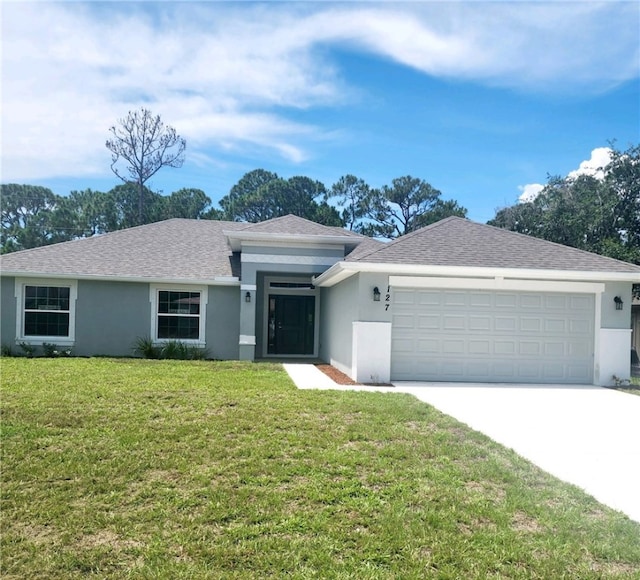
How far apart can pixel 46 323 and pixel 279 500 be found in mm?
13076

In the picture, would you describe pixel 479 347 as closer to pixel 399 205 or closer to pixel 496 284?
pixel 496 284

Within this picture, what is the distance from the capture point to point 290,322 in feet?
54.4

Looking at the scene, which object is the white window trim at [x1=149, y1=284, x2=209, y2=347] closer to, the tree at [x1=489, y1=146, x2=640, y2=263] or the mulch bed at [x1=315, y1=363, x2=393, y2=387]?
the mulch bed at [x1=315, y1=363, x2=393, y2=387]

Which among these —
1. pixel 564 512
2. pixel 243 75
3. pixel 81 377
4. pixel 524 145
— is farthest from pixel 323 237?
pixel 564 512

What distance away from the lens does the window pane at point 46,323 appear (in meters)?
14.6

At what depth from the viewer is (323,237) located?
47.4ft

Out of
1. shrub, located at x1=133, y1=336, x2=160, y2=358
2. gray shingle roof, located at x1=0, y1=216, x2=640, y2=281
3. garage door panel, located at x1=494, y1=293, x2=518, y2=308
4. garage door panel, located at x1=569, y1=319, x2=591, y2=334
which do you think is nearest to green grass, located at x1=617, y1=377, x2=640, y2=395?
garage door panel, located at x1=569, y1=319, x2=591, y2=334

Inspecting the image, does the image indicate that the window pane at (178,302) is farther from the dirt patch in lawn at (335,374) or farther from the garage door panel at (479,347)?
the garage door panel at (479,347)

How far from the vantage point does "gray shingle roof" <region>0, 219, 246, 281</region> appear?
14648 millimetres

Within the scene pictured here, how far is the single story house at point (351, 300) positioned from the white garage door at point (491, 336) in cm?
2

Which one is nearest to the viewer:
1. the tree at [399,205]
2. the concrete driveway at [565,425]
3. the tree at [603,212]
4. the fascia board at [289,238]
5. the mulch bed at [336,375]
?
the concrete driveway at [565,425]

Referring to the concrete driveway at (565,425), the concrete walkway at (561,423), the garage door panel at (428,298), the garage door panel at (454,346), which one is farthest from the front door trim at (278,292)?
the concrete driveway at (565,425)

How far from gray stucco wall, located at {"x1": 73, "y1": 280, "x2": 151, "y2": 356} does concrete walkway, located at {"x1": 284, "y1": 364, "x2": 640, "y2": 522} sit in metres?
5.72

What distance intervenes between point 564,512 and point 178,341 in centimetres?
1247
